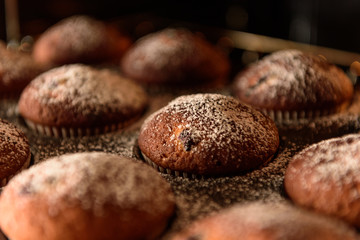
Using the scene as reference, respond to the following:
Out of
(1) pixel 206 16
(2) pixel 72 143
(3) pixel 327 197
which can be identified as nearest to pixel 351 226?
(3) pixel 327 197

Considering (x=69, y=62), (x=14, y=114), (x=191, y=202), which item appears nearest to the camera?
(x=191, y=202)

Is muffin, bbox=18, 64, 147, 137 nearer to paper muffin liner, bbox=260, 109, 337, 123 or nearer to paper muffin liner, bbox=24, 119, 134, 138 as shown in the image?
paper muffin liner, bbox=24, 119, 134, 138

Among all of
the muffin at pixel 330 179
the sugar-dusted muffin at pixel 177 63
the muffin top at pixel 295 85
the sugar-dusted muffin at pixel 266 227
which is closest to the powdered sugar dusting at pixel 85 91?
the sugar-dusted muffin at pixel 177 63

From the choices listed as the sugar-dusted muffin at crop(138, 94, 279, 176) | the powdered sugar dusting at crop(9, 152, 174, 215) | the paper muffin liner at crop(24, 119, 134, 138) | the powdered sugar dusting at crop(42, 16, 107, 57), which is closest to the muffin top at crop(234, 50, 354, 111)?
the sugar-dusted muffin at crop(138, 94, 279, 176)

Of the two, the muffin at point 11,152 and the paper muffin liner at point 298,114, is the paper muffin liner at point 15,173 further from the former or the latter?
the paper muffin liner at point 298,114

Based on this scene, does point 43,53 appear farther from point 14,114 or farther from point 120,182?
point 120,182

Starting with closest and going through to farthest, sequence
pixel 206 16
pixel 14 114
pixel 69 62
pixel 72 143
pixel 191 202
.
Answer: pixel 191 202 → pixel 72 143 → pixel 14 114 → pixel 69 62 → pixel 206 16
